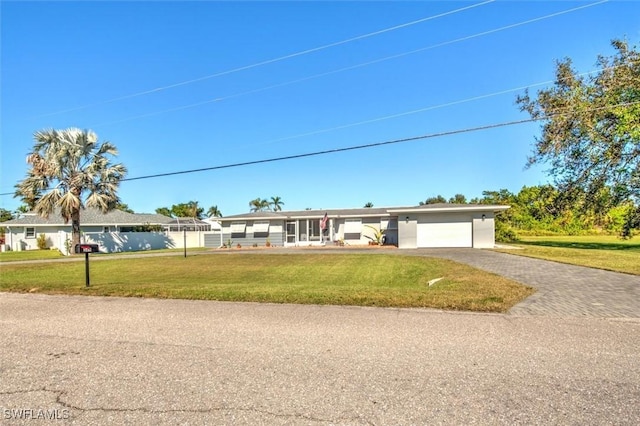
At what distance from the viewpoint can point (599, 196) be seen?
2217cm

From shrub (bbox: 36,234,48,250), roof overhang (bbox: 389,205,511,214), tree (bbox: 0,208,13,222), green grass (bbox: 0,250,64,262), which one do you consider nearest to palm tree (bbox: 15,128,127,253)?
green grass (bbox: 0,250,64,262)

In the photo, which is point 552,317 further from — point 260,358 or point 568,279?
point 568,279

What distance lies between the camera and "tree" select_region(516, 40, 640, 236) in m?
19.6

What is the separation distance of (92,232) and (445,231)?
97.1 ft

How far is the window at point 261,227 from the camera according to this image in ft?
96.7

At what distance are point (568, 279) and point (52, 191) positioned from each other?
2884 centimetres

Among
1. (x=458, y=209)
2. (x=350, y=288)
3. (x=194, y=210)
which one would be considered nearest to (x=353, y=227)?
(x=458, y=209)

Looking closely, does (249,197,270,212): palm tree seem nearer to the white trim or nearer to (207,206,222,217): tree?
(207,206,222,217): tree

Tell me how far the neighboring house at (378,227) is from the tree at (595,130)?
5338 millimetres

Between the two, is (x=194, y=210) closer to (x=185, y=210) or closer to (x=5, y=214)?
(x=185, y=210)

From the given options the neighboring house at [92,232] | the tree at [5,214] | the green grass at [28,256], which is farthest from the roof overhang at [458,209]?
the tree at [5,214]

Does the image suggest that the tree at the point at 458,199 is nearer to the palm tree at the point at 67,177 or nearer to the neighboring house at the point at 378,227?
the neighboring house at the point at 378,227

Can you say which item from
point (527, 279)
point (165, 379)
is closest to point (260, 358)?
point (165, 379)

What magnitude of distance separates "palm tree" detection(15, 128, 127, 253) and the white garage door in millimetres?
20880
